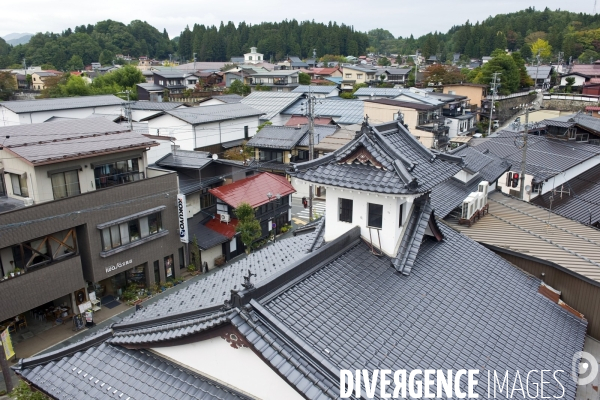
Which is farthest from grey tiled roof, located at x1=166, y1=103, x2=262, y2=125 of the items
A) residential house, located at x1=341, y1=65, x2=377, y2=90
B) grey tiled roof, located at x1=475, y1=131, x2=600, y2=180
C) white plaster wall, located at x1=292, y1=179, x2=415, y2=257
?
residential house, located at x1=341, y1=65, x2=377, y2=90

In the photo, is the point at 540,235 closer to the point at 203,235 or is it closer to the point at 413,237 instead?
the point at 413,237

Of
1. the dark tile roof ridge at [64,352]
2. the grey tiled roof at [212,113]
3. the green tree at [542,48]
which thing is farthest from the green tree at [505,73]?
the dark tile roof ridge at [64,352]

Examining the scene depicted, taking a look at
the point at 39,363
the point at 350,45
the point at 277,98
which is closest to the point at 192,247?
the point at 39,363

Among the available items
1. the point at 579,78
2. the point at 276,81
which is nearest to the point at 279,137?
the point at 276,81

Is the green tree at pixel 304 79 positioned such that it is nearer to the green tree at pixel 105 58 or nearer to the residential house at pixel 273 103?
the residential house at pixel 273 103

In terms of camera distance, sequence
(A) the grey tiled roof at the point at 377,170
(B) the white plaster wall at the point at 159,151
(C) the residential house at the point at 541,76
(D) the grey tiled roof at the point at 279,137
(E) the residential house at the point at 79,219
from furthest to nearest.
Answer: (C) the residential house at the point at 541,76, (D) the grey tiled roof at the point at 279,137, (B) the white plaster wall at the point at 159,151, (E) the residential house at the point at 79,219, (A) the grey tiled roof at the point at 377,170

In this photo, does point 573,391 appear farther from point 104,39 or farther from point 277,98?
point 104,39
